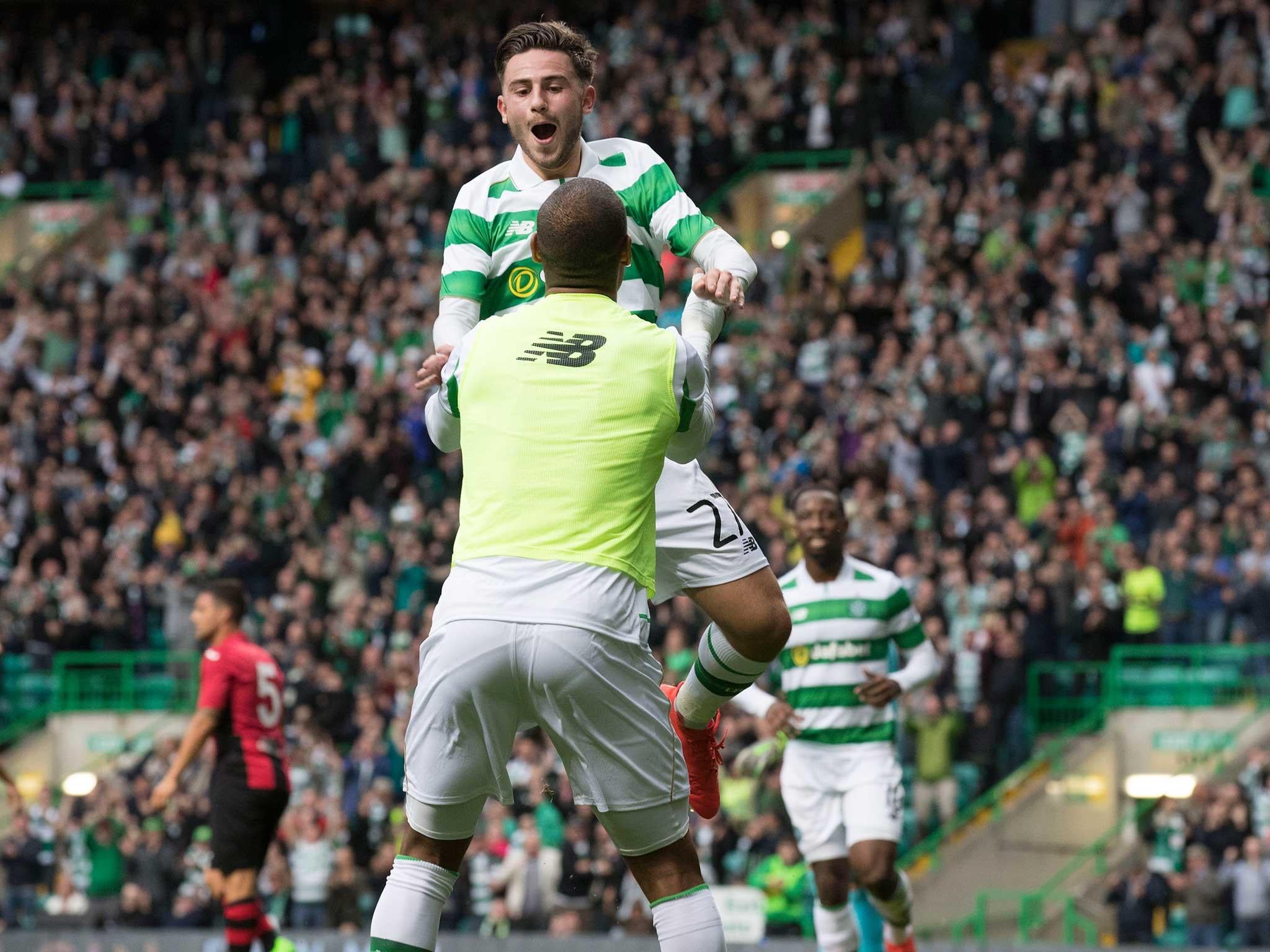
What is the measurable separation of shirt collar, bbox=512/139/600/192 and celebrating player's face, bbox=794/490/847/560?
12.6 ft

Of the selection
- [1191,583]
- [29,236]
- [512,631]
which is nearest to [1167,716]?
[1191,583]

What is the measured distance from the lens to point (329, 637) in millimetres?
19844

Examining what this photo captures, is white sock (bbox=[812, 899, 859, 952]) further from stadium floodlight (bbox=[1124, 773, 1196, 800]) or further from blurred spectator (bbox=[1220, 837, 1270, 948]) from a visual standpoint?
stadium floodlight (bbox=[1124, 773, 1196, 800])

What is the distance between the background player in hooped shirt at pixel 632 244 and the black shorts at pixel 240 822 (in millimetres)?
5138

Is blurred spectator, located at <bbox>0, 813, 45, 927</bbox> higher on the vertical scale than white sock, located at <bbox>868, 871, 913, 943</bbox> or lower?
lower

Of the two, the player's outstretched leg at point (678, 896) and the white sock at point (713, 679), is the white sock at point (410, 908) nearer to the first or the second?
the player's outstretched leg at point (678, 896)

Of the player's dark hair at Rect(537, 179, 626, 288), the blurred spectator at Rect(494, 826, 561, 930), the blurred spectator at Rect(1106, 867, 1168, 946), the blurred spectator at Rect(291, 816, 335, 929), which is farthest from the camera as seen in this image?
the blurred spectator at Rect(291, 816, 335, 929)

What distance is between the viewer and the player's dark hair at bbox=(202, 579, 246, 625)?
11.7m

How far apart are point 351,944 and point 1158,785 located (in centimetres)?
709

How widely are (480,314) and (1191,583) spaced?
1184 centimetres

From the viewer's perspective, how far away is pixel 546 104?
22.4 ft

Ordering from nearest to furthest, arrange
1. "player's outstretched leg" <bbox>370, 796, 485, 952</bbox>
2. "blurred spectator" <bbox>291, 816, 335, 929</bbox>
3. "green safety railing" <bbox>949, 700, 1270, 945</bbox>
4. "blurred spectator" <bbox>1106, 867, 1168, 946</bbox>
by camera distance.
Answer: "player's outstretched leg" <bbox>370, 796, 485, 952</bbox> → "blurred spectator" <bbox>1106, 867, 1168, 946</bbox> → "green safety railing" <bbox>949, 700, 1270, 945</bbox> → "blurred spectator" <bbox>291, 816, 335, 929</bbox>

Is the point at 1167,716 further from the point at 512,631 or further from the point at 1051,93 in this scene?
the point at 512,631

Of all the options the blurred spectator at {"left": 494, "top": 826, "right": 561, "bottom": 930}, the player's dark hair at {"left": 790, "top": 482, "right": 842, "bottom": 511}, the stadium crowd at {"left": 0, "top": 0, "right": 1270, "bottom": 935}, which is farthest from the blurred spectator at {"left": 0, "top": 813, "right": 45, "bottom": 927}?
the player's dark hair at {"left": 790, "top": 482, "right": 842, "bottom": 511}
